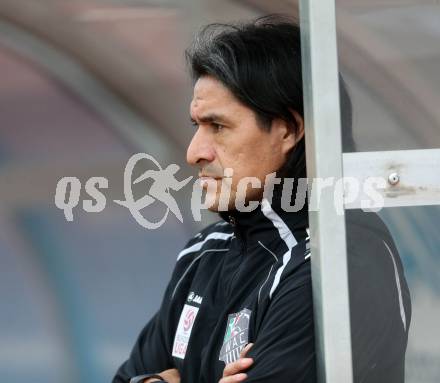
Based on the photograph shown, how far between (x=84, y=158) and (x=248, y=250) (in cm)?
169

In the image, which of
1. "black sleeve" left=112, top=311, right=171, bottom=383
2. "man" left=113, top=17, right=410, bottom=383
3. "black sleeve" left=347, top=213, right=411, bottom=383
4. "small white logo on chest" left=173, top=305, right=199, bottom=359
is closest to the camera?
"black sleeve" left=347, top=213, right=411, bottom=383

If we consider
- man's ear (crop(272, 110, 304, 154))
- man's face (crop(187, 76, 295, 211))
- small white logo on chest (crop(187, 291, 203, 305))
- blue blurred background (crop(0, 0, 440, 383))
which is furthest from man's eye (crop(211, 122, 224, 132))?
blue blurred background (crop(0, 0, 440, 383))

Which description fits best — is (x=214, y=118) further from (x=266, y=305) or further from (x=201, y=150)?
(x=266, y=305)

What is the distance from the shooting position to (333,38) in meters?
1.65

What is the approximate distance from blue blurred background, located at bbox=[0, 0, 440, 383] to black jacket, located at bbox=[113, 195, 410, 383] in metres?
1.32

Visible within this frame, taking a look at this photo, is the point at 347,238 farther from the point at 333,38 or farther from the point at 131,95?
the point at 131,95

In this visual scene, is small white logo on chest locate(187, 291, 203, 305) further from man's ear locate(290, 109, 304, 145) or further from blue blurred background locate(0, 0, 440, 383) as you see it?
blue blurred background locate(0, 0, 440, 383)

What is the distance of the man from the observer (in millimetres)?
1816

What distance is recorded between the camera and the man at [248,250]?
1816 mm

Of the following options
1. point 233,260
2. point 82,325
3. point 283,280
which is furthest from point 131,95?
point 283,280

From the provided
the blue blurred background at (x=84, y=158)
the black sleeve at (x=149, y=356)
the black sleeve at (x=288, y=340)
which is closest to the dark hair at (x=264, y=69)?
the black sleeve at (x=288, y=340)

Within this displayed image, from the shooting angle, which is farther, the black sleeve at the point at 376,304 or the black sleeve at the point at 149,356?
the black sleeve at the point at 149,356

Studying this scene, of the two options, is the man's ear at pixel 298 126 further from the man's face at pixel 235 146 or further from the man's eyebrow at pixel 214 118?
the man's eyebrow at pixel 214 118

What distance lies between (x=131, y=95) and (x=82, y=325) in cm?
87
